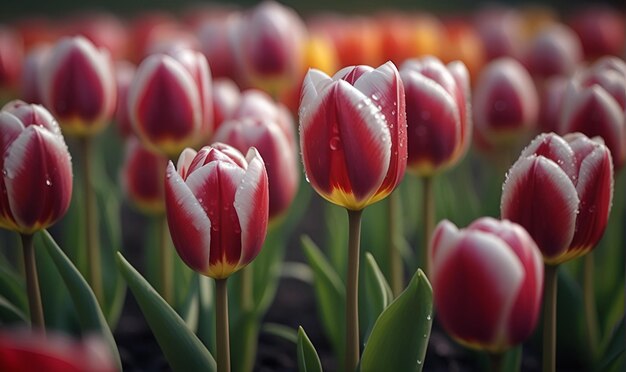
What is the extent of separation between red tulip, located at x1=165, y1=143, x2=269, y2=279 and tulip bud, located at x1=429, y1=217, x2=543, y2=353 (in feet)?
0.72

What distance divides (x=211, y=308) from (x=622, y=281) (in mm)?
728

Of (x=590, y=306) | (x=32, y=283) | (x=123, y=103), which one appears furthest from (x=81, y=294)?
(x=590, y=306)

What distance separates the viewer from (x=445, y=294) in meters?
0.81

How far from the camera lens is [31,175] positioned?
98cm

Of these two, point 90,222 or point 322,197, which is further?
point 90,222

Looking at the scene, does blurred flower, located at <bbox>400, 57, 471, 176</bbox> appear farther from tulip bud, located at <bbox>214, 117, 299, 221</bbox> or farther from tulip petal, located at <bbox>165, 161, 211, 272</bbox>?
tulip petal, located at <bbox>165, 161, 211, 272</bbox>

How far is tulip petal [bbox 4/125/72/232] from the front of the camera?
3.19 ft

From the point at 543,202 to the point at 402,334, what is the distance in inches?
8.8

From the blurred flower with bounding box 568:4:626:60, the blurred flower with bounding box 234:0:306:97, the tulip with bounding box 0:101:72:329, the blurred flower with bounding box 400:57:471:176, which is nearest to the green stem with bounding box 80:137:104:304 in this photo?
the tulip with bounding box 0:101:72:329

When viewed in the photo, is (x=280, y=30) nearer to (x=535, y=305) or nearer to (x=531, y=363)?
(x=531, y=363)

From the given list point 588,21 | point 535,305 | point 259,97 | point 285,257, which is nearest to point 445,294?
point 535,305

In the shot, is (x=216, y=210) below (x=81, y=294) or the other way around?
the other way around

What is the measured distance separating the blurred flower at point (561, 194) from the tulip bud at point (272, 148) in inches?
14.3

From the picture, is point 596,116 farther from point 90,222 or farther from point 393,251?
point 90,222
